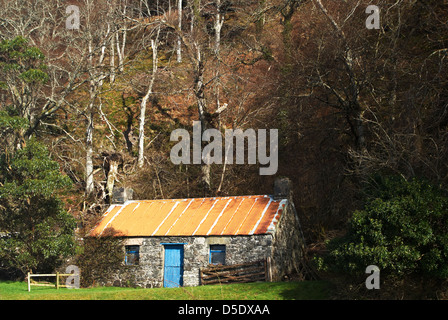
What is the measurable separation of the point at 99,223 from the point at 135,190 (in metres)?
6.70

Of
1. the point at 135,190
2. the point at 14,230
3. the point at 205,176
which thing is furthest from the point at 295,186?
the point at 14,230

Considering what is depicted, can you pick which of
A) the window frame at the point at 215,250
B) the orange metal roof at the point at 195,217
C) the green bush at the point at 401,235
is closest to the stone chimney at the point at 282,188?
the orange metal roof at the point at 195,217

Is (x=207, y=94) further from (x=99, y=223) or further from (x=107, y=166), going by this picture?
(x=99, y=223)

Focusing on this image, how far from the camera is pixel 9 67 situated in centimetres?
2619

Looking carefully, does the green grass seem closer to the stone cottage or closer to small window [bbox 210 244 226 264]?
the stone cottage

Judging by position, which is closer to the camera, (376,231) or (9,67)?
(376,231)

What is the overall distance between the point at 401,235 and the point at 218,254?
9.10 meters

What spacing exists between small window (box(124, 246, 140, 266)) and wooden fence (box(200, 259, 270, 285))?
3758 mm

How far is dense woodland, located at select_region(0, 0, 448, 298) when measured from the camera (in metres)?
23.3

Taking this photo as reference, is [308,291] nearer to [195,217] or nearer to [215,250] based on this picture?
[215,250]

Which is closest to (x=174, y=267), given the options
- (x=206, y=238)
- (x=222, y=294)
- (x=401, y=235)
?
(x=206, y=238)

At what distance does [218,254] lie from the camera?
22.3 metres

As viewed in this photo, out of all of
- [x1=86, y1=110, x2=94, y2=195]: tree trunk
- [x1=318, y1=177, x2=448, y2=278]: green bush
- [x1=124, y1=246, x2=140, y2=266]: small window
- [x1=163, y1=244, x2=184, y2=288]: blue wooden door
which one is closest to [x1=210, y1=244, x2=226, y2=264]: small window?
[x1=163, y1=244, x2=184, y2=288]: blue wooden door

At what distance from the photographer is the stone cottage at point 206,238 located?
21.7 metres
